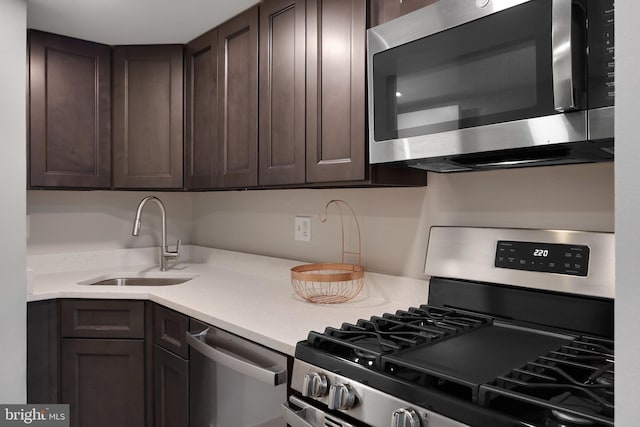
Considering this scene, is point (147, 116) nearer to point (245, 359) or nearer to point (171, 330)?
point (171, 330)

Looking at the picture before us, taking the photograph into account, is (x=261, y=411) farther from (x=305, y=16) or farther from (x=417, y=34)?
(x=305, y=16)

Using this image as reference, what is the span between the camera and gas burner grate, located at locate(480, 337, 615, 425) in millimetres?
749

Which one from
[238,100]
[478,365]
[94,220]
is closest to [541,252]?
[478,365]

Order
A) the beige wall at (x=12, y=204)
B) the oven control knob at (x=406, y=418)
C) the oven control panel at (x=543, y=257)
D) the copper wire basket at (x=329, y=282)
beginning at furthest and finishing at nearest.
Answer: the beige wall at (x=12, y=204)
the copper wire basket at (x=329, y=282)
the oven control panel at (x=543, y=257)
the oven control knob at (x=406, y=418)

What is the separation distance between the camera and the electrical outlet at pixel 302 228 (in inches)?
82.4

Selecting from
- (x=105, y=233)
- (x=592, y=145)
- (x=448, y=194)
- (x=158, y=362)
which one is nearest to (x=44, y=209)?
(x=105, y=233)

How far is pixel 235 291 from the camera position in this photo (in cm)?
190

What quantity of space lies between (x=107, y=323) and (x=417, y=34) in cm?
162

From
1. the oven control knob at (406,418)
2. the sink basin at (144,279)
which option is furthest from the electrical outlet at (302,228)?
the oven control knob at (406,418)

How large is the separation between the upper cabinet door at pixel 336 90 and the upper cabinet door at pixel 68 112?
3.99 feet

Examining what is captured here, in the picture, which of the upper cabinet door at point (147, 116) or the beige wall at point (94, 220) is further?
the beige wall at point (94, 220)

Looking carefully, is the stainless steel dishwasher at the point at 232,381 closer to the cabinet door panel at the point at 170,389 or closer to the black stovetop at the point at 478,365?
the cabinet door panel at the point at 170,389

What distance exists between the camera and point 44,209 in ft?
7.88

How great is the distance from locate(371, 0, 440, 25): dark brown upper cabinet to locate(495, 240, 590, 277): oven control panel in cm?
74
